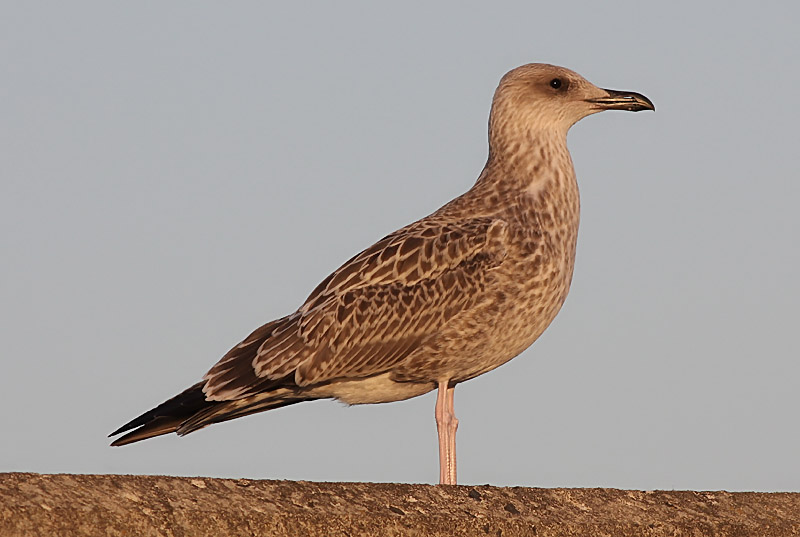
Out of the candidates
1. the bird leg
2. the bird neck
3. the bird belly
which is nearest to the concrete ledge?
the bird leg

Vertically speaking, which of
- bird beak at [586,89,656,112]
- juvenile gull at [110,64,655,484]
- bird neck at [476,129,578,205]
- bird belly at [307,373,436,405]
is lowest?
bird belly at [307,373,436,405]

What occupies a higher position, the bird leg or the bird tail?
the bird tail

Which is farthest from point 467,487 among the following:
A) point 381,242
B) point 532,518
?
point 381,242

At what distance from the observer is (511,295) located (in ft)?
31.4

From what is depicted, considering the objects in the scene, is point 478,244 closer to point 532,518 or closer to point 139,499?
point 532,518

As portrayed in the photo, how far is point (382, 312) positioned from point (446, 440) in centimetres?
117

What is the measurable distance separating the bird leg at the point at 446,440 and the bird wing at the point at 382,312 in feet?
1.74

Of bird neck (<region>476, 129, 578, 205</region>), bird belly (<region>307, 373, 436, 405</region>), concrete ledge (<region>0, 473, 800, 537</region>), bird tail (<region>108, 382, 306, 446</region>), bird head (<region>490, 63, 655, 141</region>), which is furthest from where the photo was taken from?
bird head (<region>490, 63, 655, 141</region>)

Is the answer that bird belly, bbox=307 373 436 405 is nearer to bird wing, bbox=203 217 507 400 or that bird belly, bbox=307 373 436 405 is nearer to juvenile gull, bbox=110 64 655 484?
juvenile gull, bbox=110 64 655 484

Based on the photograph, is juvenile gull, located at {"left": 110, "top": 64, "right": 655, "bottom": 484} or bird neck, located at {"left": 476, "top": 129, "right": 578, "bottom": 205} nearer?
juvenile gull, located at {"left": 110, "top": 64, "right": 655, "bottom": 484}

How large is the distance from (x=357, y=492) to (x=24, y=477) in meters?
1.59

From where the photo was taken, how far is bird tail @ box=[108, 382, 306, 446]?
9.34m

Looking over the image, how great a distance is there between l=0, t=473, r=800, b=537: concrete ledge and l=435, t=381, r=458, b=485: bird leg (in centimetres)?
298

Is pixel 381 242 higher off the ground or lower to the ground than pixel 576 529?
higher
